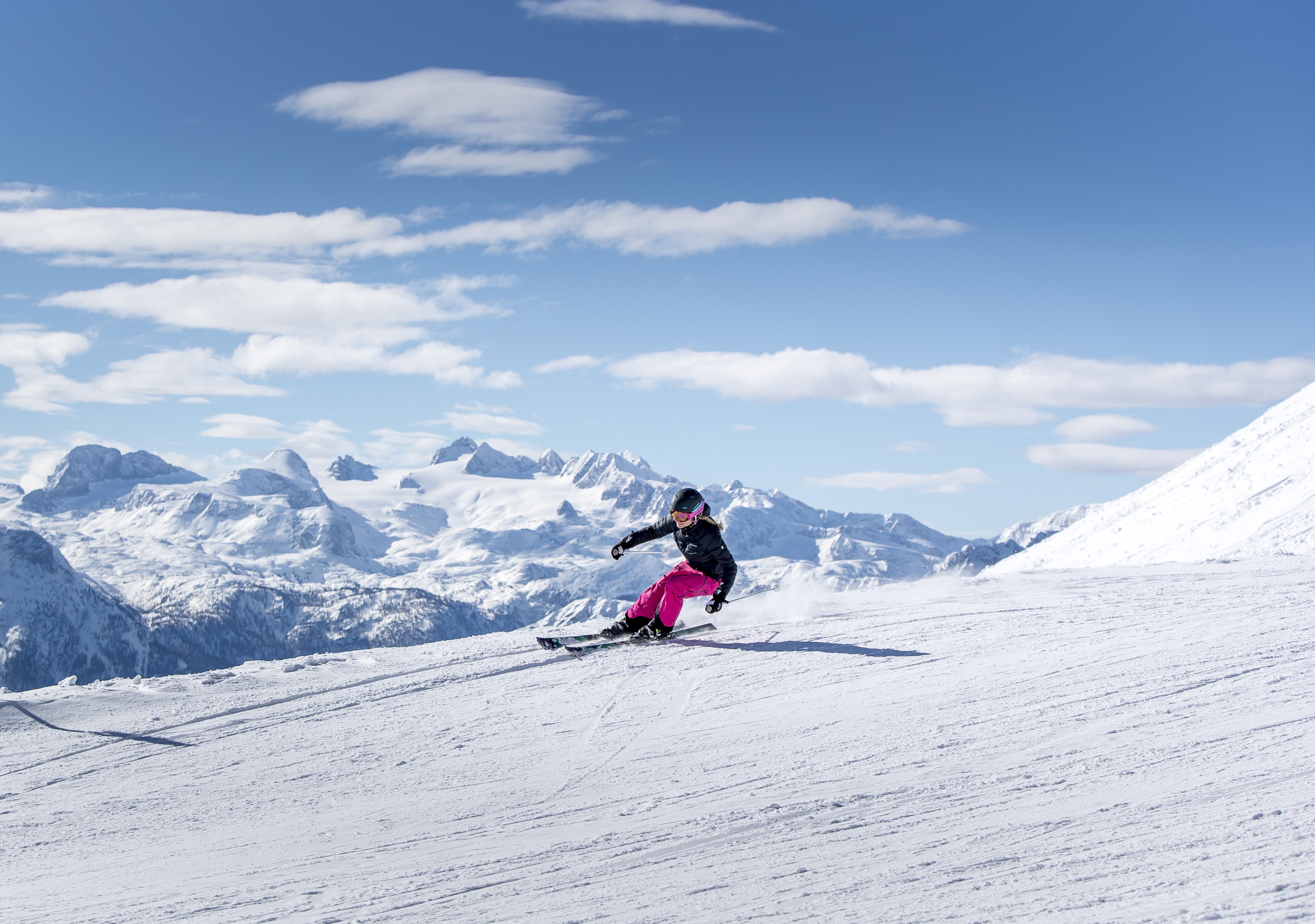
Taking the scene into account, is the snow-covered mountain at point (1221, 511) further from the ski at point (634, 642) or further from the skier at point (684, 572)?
the skier at point (684, 572)

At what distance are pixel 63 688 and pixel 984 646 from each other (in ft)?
37.3

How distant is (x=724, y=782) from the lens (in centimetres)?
710

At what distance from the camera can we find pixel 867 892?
207 inches

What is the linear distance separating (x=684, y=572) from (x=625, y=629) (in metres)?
1.20

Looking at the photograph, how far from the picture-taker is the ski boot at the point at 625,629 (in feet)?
40.5

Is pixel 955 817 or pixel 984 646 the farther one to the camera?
pixel 984 646

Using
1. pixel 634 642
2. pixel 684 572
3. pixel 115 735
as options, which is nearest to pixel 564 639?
pixel 634 642

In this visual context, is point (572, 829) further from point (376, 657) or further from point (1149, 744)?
point (376, 657)

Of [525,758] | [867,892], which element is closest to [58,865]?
[525,758]

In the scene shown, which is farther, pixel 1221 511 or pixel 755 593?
pixel 1221 511

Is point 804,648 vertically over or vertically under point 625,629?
under

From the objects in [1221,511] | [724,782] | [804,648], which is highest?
[1221,511]

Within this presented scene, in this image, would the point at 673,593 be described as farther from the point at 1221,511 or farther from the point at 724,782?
the point at 1221,511

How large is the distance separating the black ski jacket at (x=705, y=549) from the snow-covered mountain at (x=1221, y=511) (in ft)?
35.4
